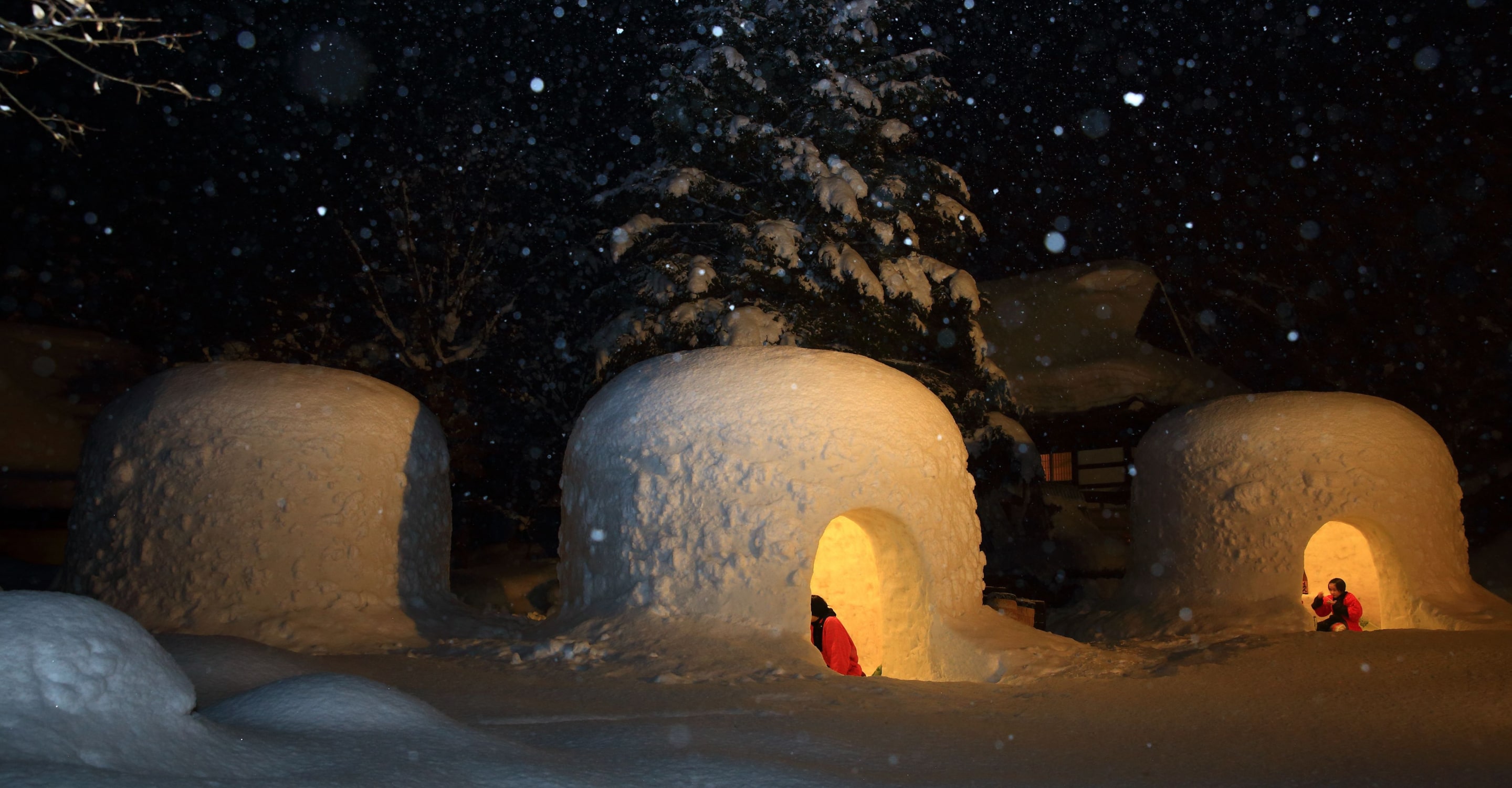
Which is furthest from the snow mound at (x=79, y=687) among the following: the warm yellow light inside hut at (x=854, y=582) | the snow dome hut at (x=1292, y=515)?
the snow dome hut at (x=1292, y=515)

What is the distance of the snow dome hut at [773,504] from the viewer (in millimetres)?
7516

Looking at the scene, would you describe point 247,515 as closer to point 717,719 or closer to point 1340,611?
point 717,719

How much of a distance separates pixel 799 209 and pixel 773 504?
8.56 meters

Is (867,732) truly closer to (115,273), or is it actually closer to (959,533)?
(959,533)

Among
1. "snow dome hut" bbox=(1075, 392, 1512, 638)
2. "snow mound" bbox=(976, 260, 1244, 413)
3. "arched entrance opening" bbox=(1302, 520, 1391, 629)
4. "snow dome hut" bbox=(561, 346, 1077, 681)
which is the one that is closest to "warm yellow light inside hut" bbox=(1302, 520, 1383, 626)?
"arched entrance opening" bbox=(1302, 520, 1391, 629)

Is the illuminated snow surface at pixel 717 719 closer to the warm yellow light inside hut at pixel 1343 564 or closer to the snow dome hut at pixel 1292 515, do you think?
the snow dome hut at pixel 1292 515

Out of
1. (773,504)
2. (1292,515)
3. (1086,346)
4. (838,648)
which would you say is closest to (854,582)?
(838,648)

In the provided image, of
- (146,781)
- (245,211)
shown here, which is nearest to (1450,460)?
(146,781)

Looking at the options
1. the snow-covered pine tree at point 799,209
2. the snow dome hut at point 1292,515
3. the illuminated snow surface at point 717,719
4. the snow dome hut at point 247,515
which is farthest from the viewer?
the snow-covered pine tree at point 799,209

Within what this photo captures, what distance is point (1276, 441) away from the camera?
1065 centimetres

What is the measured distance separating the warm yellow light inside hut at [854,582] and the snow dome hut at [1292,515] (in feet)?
9.53

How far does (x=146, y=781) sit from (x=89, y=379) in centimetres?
1893

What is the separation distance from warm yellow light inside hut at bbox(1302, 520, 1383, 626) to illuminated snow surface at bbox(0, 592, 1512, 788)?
13.3 feet

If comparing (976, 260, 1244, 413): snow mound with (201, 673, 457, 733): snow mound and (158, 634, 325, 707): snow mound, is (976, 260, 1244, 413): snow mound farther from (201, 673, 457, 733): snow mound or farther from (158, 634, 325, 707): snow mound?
(201, 673, 457, 733): snow mound
